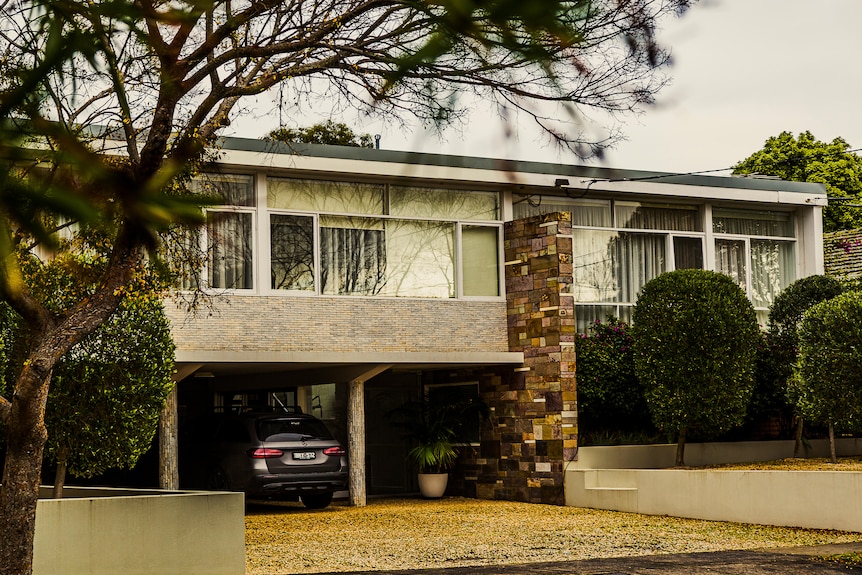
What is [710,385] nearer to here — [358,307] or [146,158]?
[358,307]

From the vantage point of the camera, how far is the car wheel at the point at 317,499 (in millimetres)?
18953

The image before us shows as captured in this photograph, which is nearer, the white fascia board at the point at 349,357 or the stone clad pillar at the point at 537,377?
the white fascia board at the point at 349,357

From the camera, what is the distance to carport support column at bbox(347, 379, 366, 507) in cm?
1903

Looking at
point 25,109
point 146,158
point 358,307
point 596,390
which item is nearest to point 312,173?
point 358,307

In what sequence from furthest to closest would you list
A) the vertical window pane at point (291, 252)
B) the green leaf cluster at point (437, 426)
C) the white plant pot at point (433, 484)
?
the white plant pot at point (433, 484)
the green leaf cluster at point (437, 426)
the vertical window pane at point (291, 252)

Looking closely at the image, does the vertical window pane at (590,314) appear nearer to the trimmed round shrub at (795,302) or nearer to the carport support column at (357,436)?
the trimmed round shrub at (795,302)

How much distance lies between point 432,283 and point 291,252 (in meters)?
2.55

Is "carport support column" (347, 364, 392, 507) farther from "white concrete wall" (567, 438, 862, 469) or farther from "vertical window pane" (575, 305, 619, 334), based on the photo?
"vertical window pane" (575, 305, 619, 334)

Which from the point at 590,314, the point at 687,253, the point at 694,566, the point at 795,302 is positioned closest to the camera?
the point at 694,566

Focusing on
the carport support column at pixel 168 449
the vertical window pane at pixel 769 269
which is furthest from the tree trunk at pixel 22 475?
the vertical window pane at pixel 769 269

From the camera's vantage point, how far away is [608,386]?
20.1 m

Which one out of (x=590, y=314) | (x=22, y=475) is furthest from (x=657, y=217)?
(x=22, y=475)

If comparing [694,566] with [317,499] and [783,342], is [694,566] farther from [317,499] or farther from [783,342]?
[783,342]

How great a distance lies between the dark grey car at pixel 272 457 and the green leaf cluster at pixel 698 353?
5047mm
